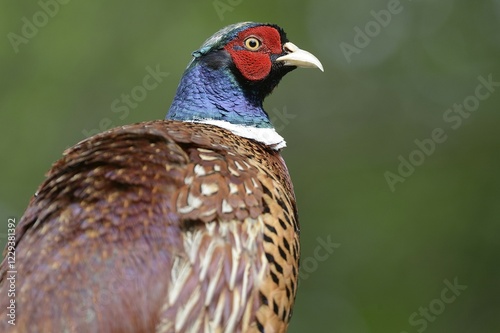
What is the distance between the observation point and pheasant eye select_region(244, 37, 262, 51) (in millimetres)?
5336

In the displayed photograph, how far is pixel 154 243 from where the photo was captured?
143 inches

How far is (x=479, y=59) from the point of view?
32.7 ft

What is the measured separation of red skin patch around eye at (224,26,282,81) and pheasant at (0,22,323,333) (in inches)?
37.4

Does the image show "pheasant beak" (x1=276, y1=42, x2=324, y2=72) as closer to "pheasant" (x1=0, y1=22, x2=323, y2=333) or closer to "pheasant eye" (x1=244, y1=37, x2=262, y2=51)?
"pheasant eye" (x1=244, y1=37, x2=262, y2=51)

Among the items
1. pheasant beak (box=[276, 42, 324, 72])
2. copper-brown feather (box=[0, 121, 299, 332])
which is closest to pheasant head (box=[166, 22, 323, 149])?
pheasant beak (box=[276, 42, 324, 72])

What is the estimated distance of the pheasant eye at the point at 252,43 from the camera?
5336 mm

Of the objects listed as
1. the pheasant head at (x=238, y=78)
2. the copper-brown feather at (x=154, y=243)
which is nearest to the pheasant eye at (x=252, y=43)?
the pheasant head at (x=238, y=78)

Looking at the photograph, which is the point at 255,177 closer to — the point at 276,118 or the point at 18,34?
the point at 276,118

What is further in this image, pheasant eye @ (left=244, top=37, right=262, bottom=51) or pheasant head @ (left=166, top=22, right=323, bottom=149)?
pheasant eye @ (left=244, top=37, right=262, bottom=51)

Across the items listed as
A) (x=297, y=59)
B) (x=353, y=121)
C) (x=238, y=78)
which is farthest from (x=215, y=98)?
(x=353, y=121)

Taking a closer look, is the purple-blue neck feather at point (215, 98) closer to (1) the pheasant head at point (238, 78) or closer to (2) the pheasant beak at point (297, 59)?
(1) the pheasant head at point (238, 78)

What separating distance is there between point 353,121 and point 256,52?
15.3 ft

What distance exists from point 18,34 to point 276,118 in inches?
117

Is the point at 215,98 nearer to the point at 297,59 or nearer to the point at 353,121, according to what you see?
the point at 297,59
